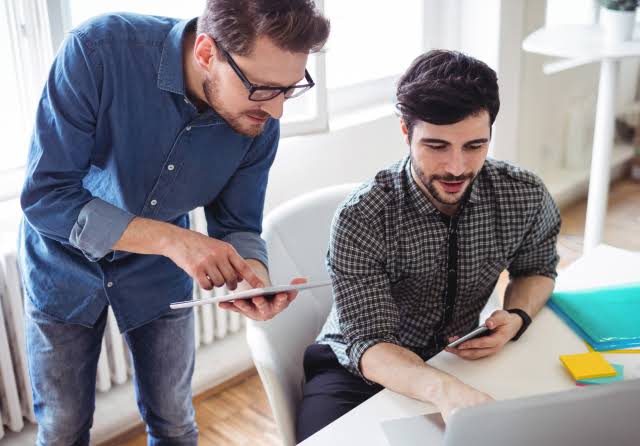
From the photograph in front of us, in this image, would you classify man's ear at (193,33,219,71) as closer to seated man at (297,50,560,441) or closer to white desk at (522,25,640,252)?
seated man at (297,50,560,441)

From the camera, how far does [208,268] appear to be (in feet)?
4.23

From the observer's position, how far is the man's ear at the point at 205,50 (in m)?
1.31

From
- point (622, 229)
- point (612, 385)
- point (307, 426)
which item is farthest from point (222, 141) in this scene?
point (622, 229)

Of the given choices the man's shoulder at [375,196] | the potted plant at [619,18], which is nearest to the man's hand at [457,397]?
the man's shoulder at [375,196]

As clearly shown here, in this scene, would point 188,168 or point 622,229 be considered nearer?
point 188,168

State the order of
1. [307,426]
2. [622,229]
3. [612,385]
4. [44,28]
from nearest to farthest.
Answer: [612,385] < [307,426] < [44,28] < [622,229]

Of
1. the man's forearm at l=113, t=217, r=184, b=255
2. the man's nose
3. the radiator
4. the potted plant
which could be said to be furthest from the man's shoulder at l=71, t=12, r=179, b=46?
the potted plant

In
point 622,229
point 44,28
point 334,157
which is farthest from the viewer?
point 622,229

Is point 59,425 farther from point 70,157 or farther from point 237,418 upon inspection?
point 237,418

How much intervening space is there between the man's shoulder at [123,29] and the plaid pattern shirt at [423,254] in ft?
1.60

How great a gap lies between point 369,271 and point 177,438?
634 millimetres

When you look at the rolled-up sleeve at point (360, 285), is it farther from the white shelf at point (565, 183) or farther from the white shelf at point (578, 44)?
the white shelf at point (565, 183)

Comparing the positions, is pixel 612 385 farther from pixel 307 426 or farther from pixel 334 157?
pixel 334 157

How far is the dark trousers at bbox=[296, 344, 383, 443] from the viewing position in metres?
1.47
